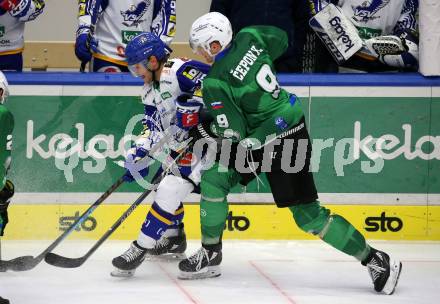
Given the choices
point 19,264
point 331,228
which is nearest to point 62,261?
point 19,264

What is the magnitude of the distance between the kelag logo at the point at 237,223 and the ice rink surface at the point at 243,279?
9 cm

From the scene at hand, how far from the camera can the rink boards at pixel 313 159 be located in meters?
6.37

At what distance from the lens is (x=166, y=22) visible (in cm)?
659

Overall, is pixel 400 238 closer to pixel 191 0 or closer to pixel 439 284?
pixel 439 284

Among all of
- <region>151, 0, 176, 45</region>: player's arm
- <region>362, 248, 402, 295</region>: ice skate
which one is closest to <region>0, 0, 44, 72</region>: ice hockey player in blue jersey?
<region>151, 0, 176, 45</region>: player's arm

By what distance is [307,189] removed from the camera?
521 centimetres

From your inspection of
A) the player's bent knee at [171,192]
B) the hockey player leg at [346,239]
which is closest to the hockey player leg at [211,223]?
the player's bent knee at [171,192]

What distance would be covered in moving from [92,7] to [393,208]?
2.09 meters

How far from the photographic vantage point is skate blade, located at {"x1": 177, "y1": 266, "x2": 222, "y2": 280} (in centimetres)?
550

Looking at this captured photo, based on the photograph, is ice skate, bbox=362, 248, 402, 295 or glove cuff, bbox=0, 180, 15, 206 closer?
ice skate, bbox=362, 248, 402, 295

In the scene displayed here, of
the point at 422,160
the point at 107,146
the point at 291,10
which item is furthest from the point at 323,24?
the point at 107,146

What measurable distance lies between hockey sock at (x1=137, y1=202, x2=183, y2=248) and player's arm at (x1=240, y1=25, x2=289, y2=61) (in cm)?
93

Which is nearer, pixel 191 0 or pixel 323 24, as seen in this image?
pixel 323 24

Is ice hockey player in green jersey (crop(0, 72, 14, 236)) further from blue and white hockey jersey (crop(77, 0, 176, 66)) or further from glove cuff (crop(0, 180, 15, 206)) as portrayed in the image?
blue and white hockey jersey (crop(77, 0, 176, 66))
